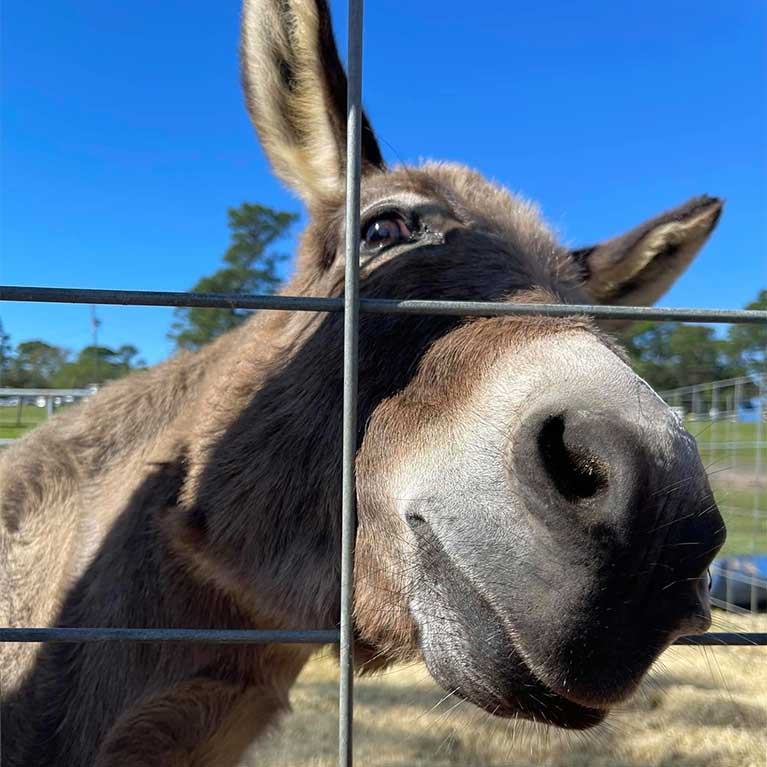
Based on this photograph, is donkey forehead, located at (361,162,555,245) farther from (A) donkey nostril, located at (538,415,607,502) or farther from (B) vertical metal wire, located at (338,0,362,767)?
(A) donkey nostril, located at (538,415,607,502)

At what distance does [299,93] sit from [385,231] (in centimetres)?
72

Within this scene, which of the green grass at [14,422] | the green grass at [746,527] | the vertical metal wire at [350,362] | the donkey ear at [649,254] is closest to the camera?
the vertical metal wire at [350,362]

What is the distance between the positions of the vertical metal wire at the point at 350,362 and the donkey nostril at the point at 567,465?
0.42 meters

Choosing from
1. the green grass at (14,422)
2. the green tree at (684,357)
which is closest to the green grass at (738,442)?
the green tree at (684,357)

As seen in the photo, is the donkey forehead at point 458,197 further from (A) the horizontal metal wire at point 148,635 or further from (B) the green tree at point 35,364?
(B) the green tree at point 35,364

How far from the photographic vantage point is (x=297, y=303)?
133cm

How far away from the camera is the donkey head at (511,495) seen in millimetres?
1342

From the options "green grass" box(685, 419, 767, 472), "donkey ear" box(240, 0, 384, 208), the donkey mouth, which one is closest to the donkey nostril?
the donkey mouth

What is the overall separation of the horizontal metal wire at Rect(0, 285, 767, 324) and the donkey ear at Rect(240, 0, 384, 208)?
4.05ft

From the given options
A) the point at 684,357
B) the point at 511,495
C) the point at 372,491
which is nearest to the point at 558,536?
the point at 511,495

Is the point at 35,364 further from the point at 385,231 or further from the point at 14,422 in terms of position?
the point at 385,231

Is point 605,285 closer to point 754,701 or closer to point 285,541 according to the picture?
point 285,541

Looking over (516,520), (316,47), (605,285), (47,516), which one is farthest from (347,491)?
(605,285)

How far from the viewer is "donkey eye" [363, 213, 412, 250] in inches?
89.0
